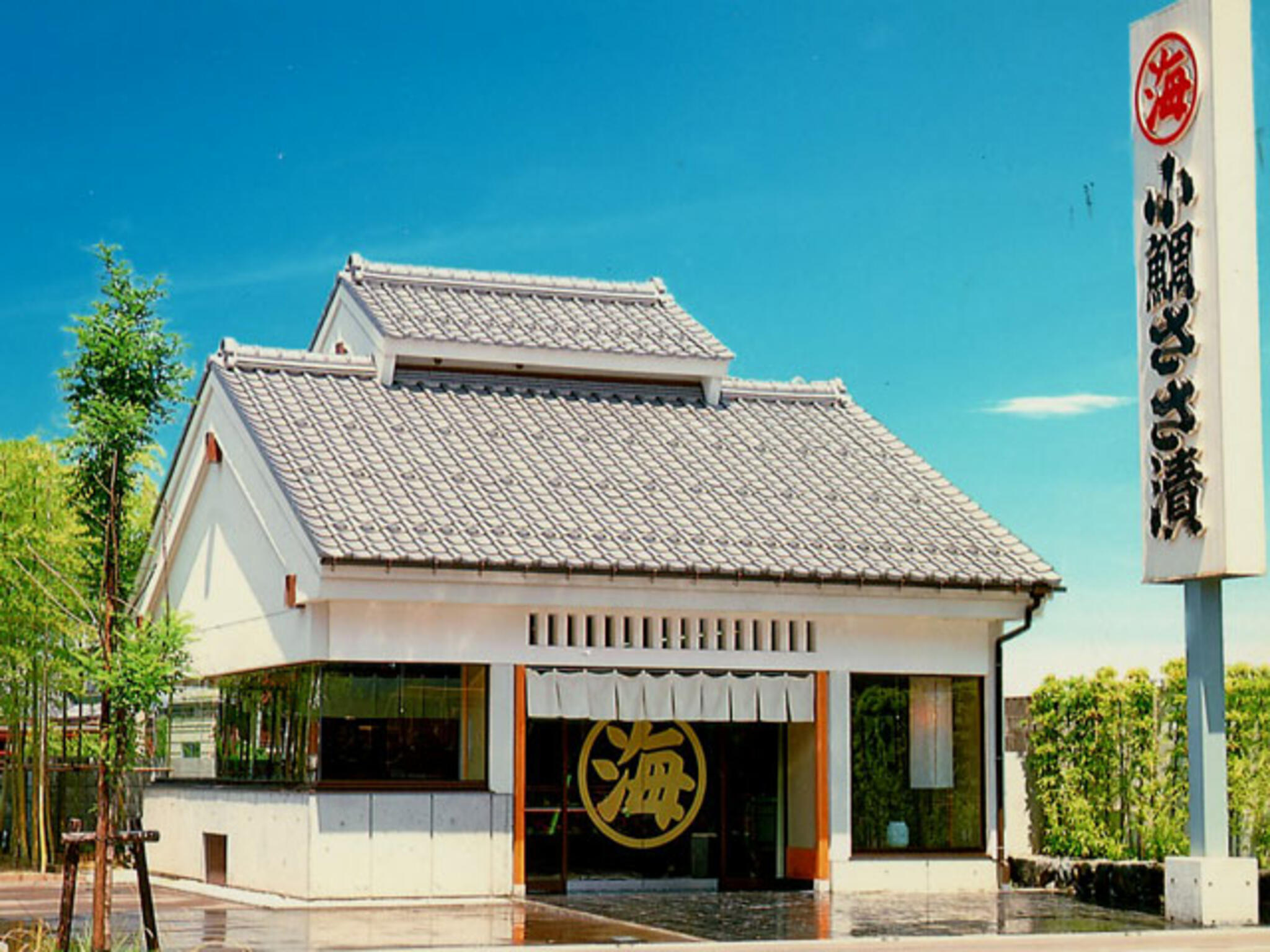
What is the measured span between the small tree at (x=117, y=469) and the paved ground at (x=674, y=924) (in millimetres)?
2807

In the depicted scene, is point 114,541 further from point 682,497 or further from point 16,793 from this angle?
point 16,793

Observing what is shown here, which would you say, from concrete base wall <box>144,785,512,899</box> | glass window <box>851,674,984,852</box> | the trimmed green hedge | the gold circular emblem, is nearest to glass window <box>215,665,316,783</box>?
concrete base wall <box>144,785,512,899</box>

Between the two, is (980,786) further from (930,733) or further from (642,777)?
(642,777)

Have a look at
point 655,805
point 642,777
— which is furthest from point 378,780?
point 655,805

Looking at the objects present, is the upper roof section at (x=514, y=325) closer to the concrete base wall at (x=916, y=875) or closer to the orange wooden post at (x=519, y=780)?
the orange wooden post at (x=519, y=780)

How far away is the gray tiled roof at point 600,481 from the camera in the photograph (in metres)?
23.5

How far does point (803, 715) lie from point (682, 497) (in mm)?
3354

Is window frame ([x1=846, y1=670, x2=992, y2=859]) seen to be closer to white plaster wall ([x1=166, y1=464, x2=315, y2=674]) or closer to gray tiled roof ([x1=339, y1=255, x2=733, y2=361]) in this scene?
gray tiled roof ([x1=339, y1=255, x2=733, y2=361])

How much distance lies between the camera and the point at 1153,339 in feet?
70.3

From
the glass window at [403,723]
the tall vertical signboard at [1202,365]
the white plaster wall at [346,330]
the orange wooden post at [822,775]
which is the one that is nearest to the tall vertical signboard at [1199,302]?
the tall vertical signboard at [1202,365]

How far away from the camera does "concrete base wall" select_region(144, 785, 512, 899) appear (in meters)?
22.5

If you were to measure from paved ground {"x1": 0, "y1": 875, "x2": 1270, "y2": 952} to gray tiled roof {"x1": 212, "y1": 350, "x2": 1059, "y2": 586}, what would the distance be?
13.1 feet

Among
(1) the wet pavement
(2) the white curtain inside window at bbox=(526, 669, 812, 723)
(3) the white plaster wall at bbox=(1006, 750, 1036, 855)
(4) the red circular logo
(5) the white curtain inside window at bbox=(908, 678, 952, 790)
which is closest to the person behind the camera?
(1) the wet pavement

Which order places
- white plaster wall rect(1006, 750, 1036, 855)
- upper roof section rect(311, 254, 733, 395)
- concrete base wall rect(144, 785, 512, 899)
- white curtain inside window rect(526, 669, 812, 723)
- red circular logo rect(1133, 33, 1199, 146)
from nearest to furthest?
red circular logo rect(1133, 33, 1199, 146) < concrete base wall rect(144, 785, 512, 899) < white curtain inside window rect(526, 669, 812, 723) < white plaster wall rect(1006, 750, 1036, 855) < upper roof section rect(311, 254, 733, 395)
